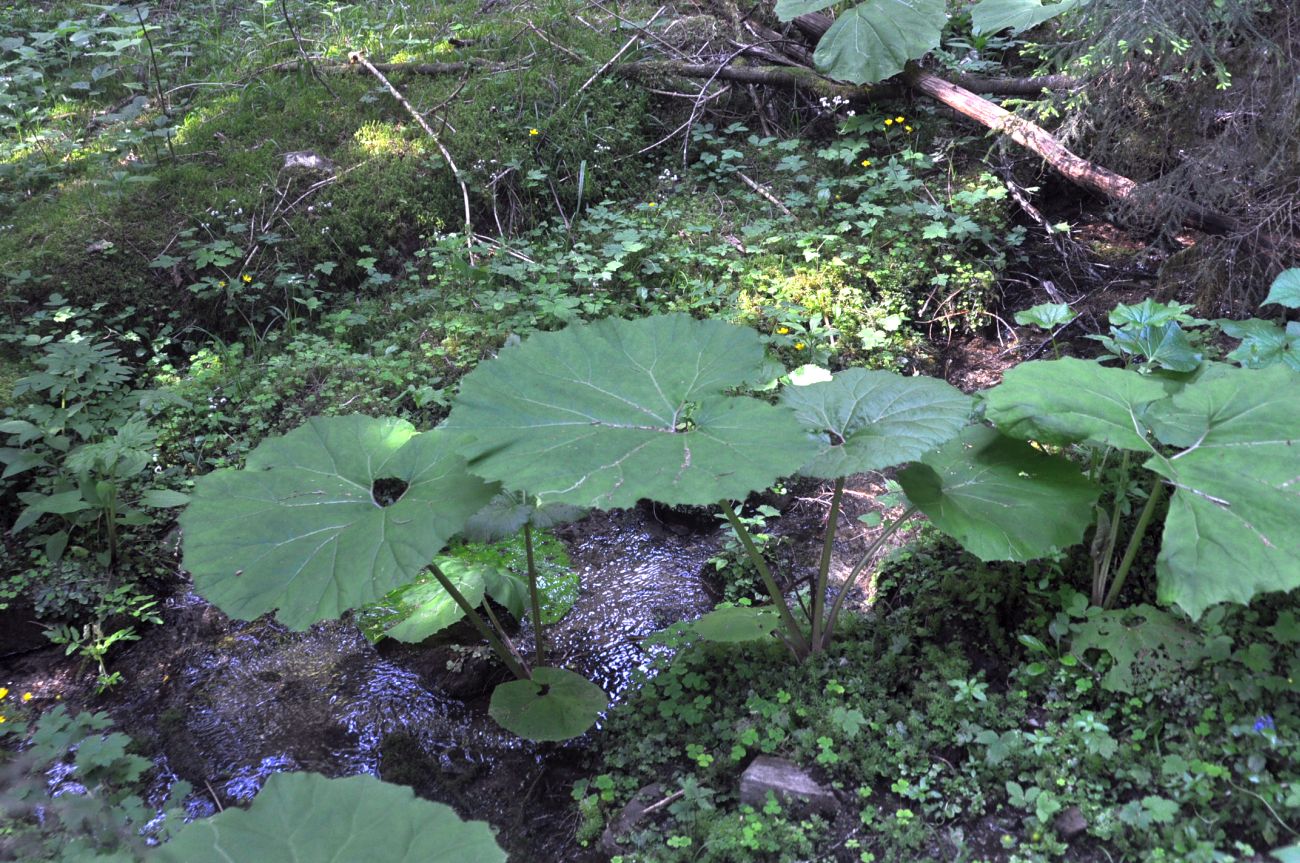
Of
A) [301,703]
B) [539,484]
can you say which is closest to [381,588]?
[539,484]

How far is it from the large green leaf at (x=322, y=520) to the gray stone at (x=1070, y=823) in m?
1.51

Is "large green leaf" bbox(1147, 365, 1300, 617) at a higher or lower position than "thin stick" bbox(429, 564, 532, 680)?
higher

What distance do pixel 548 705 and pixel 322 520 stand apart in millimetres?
885

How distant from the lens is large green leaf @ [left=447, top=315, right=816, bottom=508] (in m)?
1.82

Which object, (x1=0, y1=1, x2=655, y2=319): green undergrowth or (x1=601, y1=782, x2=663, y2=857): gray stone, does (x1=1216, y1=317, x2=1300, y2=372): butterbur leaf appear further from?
(x1=0, y1=1, x2=655, y2=319): green undergrowth

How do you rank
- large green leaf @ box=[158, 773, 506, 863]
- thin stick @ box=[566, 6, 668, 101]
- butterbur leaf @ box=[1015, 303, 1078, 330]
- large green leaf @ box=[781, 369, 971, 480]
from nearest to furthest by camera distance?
large green leaf @ box=[158, 773, 506, 863] < large green leaf @ box=[781, 369, 971, 480] < butterbur leaf @ box=[1015, 303, 1078, 330] < thin stick @ box=[566, 6, 668, 101]

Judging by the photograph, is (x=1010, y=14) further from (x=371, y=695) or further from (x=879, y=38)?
(x=371, y=695)

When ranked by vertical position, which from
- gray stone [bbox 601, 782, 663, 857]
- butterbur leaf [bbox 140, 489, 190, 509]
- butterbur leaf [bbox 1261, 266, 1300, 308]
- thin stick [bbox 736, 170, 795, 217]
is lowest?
butterbur leaf [bbox 140, 489, 190, 509]

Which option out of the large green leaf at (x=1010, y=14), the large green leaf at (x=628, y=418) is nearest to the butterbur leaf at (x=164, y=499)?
the large green leaf at (x=628, y=418)

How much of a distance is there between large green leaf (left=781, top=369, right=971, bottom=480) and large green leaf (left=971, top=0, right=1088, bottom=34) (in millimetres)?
3204

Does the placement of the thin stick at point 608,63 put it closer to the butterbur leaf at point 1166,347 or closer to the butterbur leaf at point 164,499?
the butterbur leaf at point 164,499

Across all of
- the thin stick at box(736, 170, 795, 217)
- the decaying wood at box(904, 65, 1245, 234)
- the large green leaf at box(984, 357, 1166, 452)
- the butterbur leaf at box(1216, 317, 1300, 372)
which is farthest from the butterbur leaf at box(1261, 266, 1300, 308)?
the thin stick at box(736, 170, 795, 217)

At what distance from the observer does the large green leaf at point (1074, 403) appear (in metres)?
1.93

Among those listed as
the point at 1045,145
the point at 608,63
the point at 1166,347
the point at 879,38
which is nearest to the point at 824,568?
the point at 1166,347
